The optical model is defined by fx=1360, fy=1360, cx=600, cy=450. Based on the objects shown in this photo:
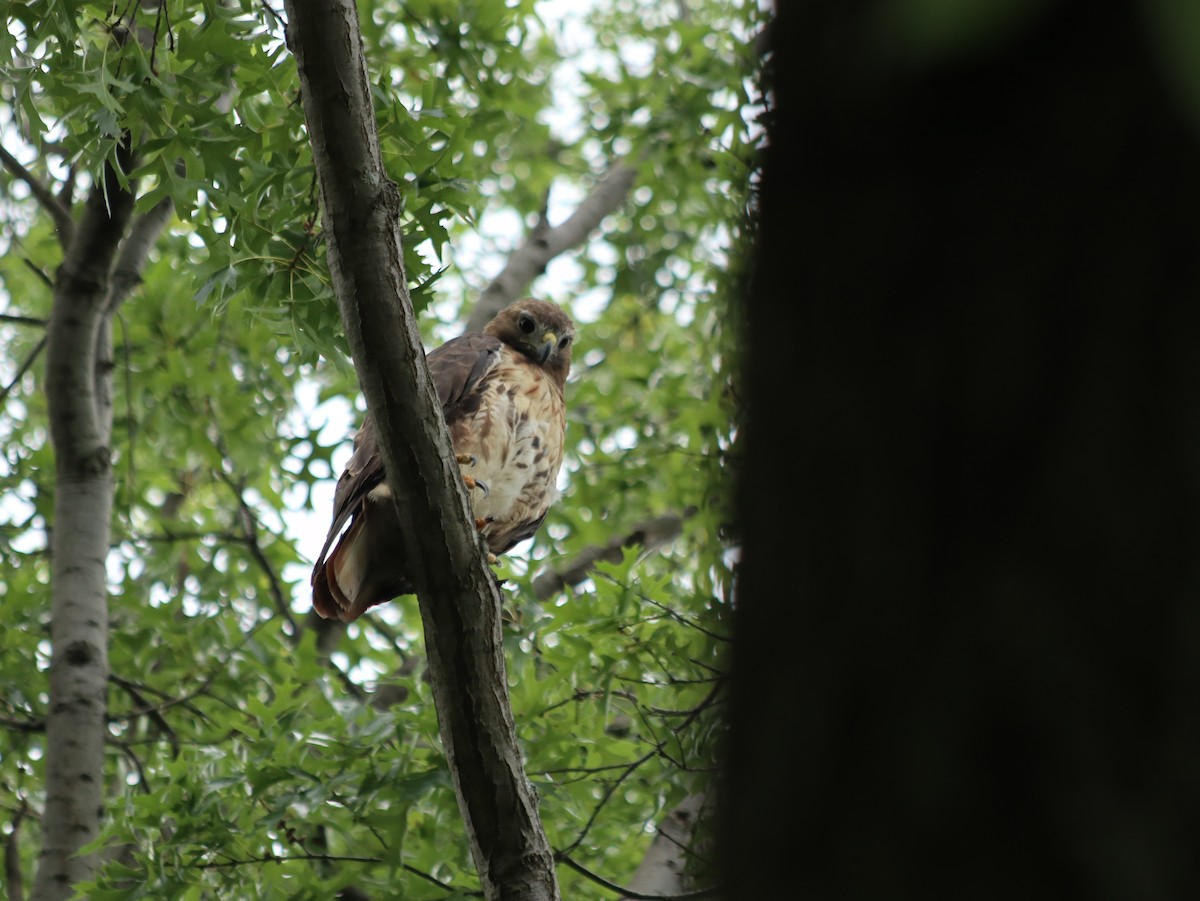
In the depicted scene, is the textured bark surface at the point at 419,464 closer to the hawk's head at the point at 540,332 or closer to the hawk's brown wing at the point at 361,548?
the hawk's brown wing at the point at 361,548

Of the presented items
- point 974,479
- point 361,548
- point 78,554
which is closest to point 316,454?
point 78,554

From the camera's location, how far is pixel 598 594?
5.04 metres

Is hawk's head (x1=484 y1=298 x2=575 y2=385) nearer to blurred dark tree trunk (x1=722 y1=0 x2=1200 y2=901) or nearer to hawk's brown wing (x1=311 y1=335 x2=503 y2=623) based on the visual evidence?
hawk's brown wing (x1=311 y1=335 x2=503 y2=623)

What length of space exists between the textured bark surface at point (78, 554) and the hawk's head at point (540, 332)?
1.84 m

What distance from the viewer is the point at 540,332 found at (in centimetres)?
661

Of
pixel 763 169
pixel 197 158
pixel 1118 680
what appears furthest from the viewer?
pixel 197 158

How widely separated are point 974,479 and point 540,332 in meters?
5.72

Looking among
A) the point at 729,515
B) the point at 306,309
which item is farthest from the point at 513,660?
the point at 729,515

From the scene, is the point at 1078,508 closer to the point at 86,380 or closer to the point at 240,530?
the point at 86,380

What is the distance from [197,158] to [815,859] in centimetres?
416

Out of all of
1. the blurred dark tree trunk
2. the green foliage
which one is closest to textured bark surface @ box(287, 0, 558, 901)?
the green foliage

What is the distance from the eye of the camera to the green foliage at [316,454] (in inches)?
175

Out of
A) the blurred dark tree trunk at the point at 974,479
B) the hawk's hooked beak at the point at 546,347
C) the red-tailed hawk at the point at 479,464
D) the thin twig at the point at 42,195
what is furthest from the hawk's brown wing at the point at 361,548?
the blurred dark tree trunk at the point at 974,479

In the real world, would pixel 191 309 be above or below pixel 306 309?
above
